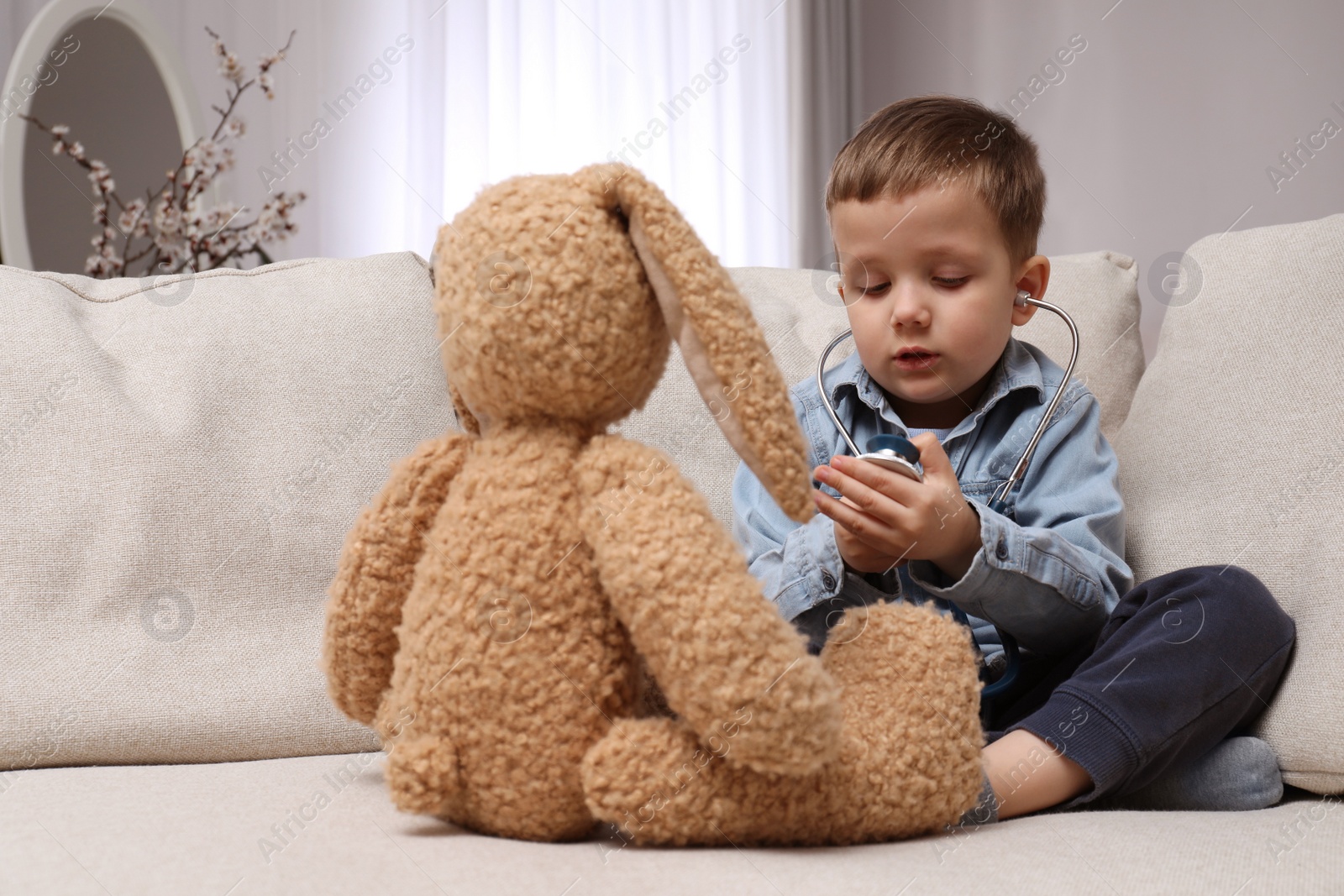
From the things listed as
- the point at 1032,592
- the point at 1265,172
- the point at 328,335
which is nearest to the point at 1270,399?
the point at 1032,592

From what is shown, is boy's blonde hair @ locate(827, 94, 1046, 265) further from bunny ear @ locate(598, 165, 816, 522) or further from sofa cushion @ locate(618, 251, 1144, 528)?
bunny ear @ locate(598, 165, 816, 522)

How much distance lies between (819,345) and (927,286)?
250 mm

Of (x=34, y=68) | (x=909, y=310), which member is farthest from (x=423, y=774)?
(x=34, y=68)

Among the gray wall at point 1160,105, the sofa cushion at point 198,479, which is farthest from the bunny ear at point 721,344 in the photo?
the gray wall at point 1160,105

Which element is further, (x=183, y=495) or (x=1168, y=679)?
(x=183, y=495)

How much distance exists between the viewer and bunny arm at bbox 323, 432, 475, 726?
0.67m

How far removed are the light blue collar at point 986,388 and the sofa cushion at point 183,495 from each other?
45 centimetres

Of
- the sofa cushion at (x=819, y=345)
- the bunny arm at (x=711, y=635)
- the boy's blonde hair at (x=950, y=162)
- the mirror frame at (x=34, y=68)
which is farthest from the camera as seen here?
the mirror frame at (x=34, y=68)

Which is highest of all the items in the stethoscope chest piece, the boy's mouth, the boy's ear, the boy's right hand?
the boy's ear

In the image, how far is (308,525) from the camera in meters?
1.05

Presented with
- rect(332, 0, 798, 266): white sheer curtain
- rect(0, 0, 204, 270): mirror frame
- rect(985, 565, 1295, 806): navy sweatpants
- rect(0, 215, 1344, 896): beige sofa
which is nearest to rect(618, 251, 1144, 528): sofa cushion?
rect(0, 215, 1344, 896): beige sofa

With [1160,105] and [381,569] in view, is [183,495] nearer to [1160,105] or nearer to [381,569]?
[381,569]

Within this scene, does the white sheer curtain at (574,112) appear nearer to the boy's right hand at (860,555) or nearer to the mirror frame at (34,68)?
the mirror frame at (34,68)

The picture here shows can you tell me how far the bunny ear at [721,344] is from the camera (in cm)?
60
